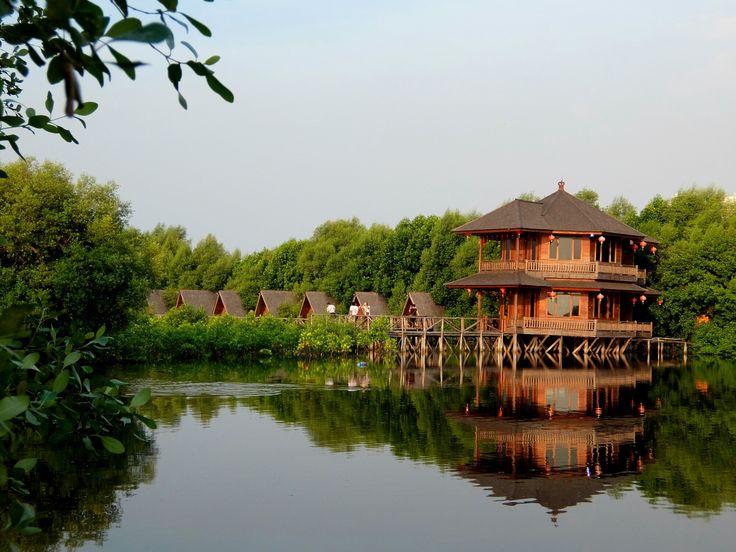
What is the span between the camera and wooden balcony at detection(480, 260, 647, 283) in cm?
3706

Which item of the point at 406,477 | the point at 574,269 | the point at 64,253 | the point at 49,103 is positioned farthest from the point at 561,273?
the point at 49,103

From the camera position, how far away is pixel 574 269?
3728cm

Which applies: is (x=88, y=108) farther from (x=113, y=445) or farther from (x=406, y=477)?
(x=406, y=477)

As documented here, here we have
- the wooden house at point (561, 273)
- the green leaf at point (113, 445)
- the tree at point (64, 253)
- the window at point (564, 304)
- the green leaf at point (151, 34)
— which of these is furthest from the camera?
the window at point (564, 304)

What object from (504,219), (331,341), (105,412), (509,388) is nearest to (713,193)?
(504,219)

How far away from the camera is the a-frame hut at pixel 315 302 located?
51.9m

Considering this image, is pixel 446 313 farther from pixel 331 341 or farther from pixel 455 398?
pixel 455 398

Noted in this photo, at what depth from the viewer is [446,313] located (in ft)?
150

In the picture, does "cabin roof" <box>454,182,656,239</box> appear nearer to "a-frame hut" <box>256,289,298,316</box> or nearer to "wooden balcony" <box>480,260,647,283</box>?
"wooden balcony" <box>480,260,647,283</box>

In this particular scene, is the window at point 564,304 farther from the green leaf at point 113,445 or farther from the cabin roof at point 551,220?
the green leaf at point 113,445

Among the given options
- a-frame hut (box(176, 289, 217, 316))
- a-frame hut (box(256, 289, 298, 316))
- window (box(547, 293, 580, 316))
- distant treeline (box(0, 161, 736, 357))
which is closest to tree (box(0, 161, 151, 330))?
distant treeline (box(0, 161, 736, 357))

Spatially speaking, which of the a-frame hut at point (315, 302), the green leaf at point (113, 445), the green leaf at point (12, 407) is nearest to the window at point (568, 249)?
the a-frame hut at point (315, 302)

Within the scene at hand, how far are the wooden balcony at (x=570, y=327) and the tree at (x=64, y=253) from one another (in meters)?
15.8

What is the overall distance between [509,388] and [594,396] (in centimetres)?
241
